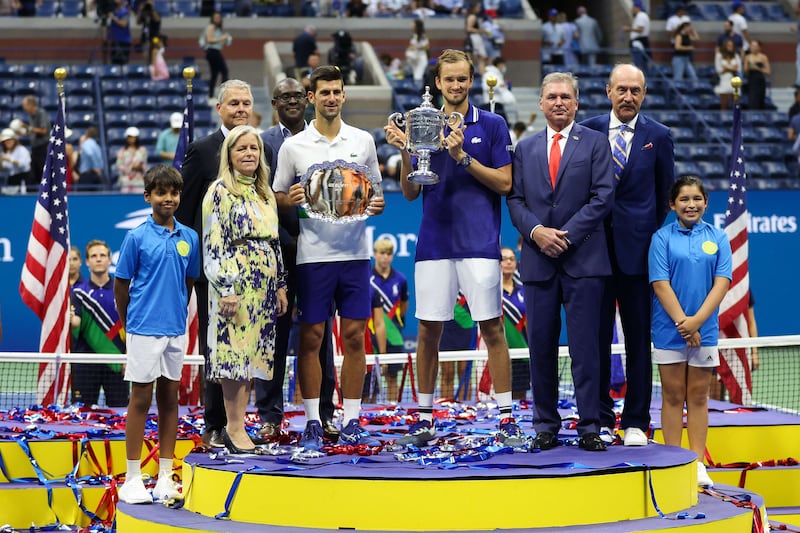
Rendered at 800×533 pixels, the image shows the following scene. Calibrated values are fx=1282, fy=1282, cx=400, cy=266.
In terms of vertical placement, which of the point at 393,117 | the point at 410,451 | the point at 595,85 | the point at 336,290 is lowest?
the point at 410,451

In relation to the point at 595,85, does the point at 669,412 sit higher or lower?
lower

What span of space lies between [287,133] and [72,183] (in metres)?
10.6

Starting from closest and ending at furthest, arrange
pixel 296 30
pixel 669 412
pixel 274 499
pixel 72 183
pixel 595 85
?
pixel 274 499
pixel 669 412
pixel 72 183
pixel 595 85
pixel 296 30

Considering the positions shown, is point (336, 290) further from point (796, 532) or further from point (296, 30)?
point (296, 30)

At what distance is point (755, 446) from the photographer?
389 inches

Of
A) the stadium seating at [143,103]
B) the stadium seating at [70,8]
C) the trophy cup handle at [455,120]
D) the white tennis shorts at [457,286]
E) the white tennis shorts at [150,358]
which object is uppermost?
the stadium seating at [70,8]

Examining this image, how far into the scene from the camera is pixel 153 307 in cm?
779

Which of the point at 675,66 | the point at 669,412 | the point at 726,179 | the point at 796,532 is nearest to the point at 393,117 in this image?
the point at 669,412

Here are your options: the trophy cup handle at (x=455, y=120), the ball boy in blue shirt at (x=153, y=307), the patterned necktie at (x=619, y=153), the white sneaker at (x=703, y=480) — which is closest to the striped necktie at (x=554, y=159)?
the patterned necktie at (x=619, y=153)

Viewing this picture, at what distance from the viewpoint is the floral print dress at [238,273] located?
25.6 ft

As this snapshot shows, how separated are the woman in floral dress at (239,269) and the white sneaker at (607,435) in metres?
2.20

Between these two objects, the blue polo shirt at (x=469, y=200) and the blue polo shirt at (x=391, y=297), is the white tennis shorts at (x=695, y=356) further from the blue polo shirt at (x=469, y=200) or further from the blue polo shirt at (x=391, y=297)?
the blue polo shirt at (x=391, y=297)

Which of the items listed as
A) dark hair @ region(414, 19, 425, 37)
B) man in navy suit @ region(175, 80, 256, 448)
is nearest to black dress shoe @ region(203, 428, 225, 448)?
man in navy suit @ region(175, 80, 256, 448)

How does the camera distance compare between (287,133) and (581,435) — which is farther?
(287,133)
